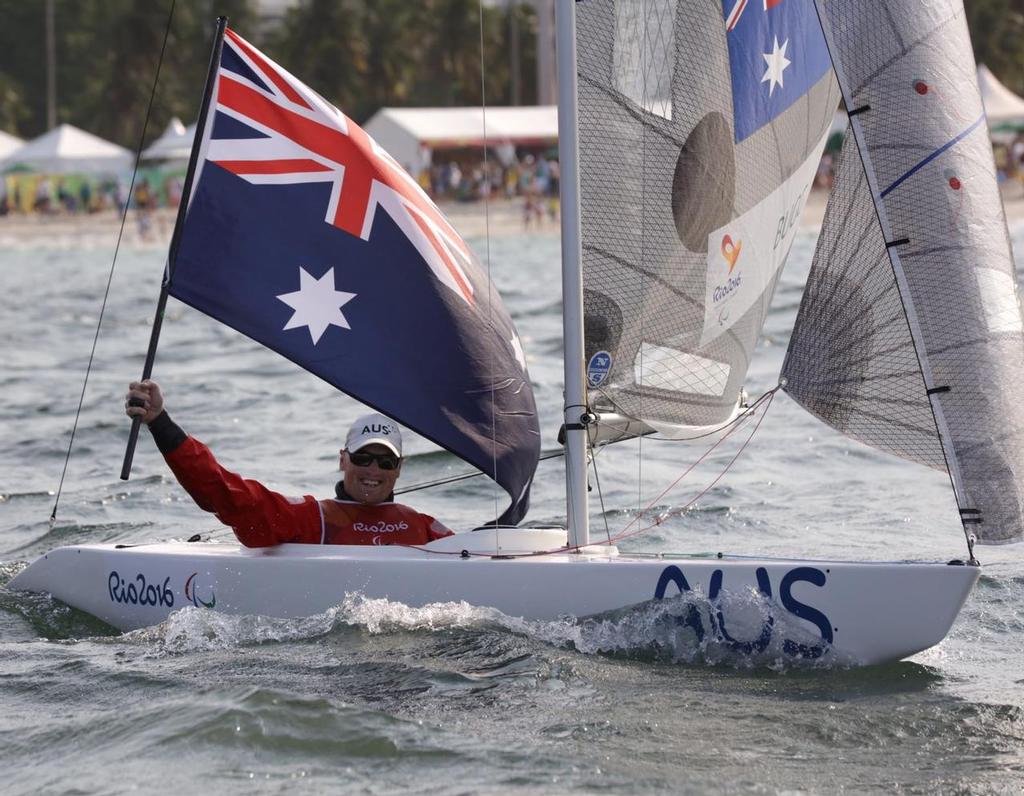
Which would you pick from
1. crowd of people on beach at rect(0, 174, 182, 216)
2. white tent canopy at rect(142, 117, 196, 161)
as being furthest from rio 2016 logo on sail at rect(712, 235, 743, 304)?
crowd of people on beach at rect(0, 174, 182, 216)

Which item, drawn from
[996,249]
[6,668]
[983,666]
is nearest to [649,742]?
[983,666]

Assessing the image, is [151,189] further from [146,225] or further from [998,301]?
[998,301]

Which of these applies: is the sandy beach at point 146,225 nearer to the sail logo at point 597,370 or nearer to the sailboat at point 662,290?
the sailboat at point 662,290

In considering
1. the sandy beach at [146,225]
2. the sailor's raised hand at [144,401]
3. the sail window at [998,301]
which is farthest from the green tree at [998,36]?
the sailor's raised hand at [144,401]

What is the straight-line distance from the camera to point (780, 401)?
475 inches

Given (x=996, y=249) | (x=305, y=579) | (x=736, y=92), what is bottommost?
(x=305, y=579)

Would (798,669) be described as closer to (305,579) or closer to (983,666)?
(983,666)

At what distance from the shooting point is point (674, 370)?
5.86m

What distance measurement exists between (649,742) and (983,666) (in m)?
1.43

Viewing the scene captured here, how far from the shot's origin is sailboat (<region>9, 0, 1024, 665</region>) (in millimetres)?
5078

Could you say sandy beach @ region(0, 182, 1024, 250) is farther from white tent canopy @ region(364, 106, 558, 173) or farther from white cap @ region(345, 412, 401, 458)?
white cap @ region(345, 412, 401, 458)

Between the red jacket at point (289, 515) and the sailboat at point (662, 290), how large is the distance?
121 mm

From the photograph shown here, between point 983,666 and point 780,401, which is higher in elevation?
point 780,401

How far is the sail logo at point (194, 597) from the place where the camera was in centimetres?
571
